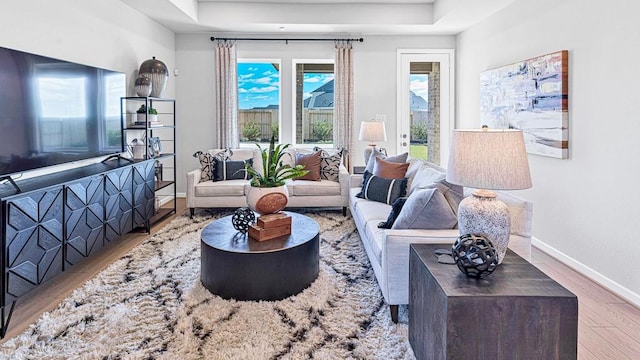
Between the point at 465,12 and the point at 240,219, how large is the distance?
3.86m

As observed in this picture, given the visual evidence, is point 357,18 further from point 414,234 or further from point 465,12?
point 414,234

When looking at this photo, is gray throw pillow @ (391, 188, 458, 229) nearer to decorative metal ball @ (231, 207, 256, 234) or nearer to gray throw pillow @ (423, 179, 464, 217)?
gray throw pillow @ (423, 179, 464, 217)

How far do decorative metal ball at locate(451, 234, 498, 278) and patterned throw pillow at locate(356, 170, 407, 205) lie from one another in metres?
2.07

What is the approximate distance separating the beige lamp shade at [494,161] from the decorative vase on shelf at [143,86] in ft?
13.0

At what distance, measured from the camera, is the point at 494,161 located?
1.75 metres

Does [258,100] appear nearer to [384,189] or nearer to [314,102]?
[314,102]

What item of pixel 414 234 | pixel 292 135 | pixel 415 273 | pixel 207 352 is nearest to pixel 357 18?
pixel 292 135

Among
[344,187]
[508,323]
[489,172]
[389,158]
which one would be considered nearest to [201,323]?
[508,323]

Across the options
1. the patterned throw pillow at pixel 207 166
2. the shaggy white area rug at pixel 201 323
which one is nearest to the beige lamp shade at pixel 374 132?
the patterned throw pillow at pixel 207 166

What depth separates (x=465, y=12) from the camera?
4855 mm

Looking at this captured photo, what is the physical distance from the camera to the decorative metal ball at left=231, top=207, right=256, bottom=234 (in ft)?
9.71

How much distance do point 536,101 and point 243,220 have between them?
3.04 meters

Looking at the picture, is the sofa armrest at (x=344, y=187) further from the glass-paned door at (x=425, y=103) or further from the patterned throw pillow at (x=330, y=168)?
the glass-paned door at (x=425, y=103)

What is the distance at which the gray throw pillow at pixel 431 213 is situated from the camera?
2.38 meters
